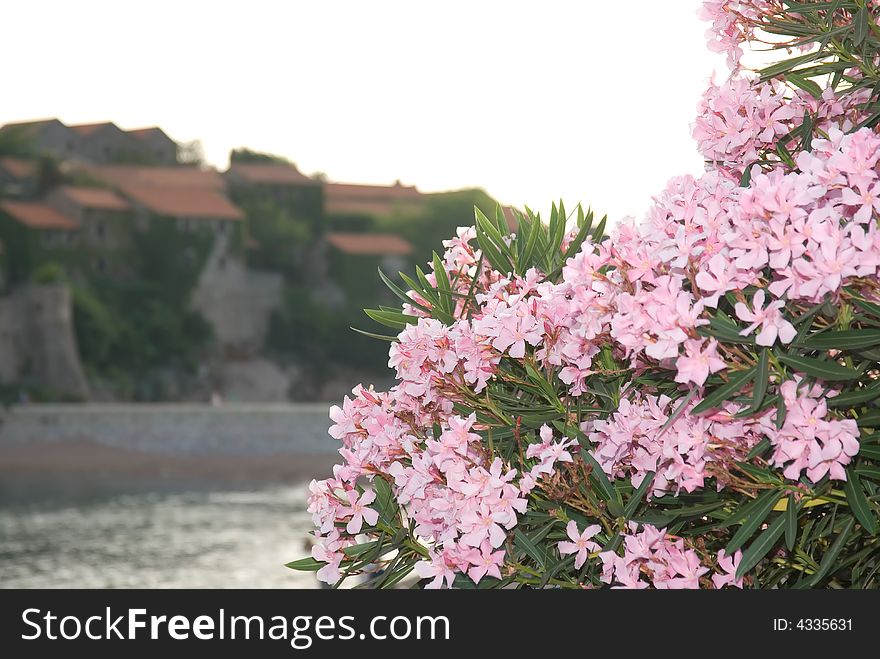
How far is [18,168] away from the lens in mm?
40812

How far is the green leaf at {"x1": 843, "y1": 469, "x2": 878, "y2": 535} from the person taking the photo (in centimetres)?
178

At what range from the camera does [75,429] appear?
31.7 m

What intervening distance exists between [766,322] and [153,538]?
22.7 meters

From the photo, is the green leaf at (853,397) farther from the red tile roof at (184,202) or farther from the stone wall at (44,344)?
the red tile roof at (184,202)

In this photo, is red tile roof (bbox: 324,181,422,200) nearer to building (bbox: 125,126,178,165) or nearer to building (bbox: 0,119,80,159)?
building (bbox: 125,126,178,165)

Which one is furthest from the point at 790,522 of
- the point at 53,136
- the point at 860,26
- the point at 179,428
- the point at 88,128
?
the point at 88,128

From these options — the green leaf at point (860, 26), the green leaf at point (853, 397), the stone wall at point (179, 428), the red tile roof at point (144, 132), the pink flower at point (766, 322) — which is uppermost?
the red tile roof at point (144, 132)

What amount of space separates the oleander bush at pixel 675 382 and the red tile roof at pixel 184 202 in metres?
41.3

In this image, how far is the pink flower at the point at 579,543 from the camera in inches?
80.7

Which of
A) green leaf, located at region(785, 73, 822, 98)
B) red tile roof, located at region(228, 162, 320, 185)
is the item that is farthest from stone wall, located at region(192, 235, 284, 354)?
green leaf, located at region(785, 73, 822, 98)

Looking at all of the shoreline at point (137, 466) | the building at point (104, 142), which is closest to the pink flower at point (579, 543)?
the shoreline at point (137, 466)

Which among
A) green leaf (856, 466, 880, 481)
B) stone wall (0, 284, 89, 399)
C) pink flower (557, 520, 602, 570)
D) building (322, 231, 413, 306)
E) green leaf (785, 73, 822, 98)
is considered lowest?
stone wall (0, 284, 89, 399)
